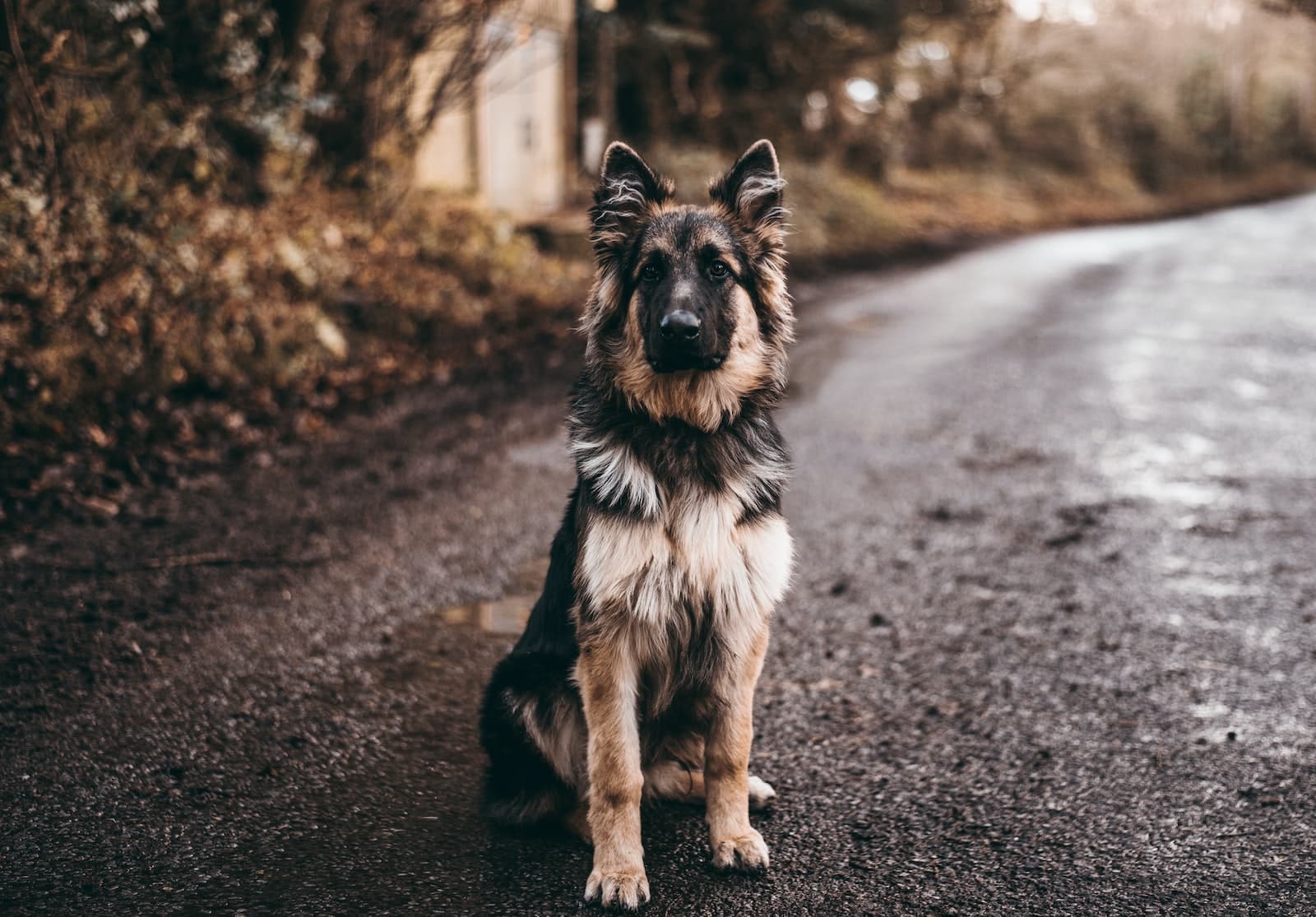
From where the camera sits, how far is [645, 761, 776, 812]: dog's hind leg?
3.87 m

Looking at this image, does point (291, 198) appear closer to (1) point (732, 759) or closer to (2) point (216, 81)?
(2) point (216, 81)

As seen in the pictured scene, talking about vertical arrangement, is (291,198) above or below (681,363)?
above

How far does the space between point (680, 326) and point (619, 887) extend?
1812 millimetres

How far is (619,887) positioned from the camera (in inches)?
131

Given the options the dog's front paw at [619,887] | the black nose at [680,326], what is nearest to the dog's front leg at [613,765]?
the dog's front paw at [619,887]

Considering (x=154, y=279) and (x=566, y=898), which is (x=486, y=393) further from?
(x=566, y=898)

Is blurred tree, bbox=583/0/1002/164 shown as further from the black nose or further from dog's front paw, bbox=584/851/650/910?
dog's front paw, bbox=584/851/650/910

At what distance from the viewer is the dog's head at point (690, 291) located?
3.73 metres

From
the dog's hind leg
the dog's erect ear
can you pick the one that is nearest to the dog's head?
the dog's erect ear

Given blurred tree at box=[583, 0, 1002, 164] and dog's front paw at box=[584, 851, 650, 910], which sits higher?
blurred tree at box=[583, 0, 1002, 164]

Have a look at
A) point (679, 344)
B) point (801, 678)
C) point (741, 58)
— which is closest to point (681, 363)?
point (679, 344)

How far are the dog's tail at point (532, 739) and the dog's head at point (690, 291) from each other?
3.31 ft

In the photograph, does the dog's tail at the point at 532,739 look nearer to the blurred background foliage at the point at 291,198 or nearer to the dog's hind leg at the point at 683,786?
the dog's hind leg at the point at 683,786

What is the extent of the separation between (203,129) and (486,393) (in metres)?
4.29
